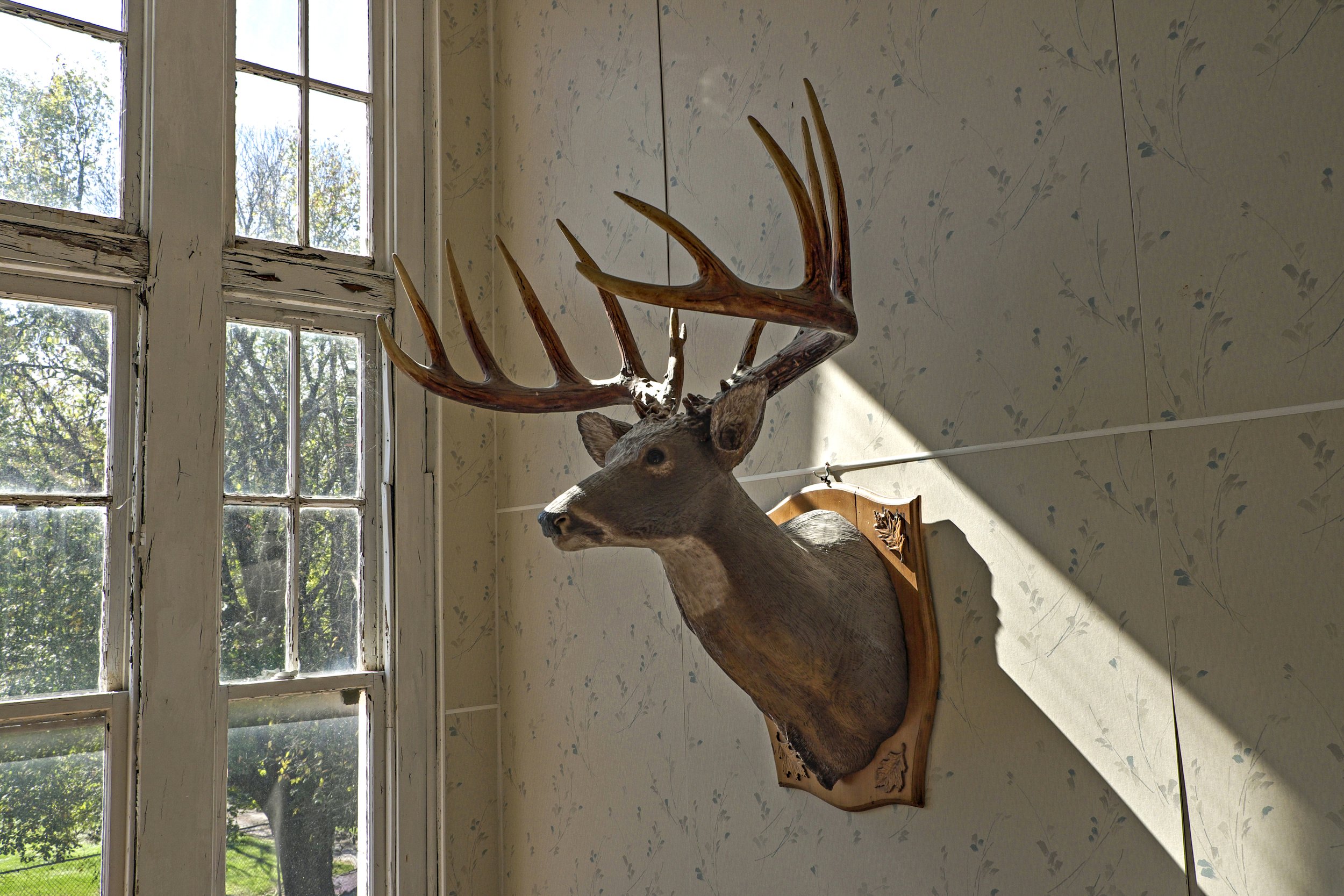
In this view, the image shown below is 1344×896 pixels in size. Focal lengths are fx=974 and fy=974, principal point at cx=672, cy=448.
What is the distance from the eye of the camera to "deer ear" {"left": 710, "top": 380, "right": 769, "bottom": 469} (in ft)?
5.56

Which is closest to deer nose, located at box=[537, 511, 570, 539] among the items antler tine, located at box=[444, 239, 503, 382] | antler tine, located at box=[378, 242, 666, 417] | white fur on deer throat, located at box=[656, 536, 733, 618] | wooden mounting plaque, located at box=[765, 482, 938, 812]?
white fur on deer throat, located at box=[656, 536, 733, 618]

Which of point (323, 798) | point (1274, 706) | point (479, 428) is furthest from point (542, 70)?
point (1274, 706)

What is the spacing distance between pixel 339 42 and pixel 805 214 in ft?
6.71

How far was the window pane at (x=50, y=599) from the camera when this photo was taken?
2.30 meters

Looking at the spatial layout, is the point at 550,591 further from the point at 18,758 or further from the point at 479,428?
the point at 18,758

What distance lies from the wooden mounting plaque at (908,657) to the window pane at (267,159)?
6.07ft

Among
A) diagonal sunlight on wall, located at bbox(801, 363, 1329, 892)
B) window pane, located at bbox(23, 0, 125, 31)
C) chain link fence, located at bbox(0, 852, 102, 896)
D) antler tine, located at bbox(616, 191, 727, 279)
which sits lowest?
chain link fence, located at bbox(0, 852, 102, 896)

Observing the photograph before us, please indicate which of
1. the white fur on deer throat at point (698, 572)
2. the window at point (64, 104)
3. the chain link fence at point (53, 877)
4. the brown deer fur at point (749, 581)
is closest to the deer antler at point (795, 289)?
the brown deer fur at point (749, 581)

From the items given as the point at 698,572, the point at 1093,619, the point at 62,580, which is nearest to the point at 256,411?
the point at 62,580

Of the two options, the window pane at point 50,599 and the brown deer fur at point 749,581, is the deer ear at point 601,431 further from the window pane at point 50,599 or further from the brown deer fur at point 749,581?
the window pane at point 50,599

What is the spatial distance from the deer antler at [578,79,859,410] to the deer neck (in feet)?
0.71

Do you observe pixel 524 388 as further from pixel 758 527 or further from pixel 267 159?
pixel 267 159

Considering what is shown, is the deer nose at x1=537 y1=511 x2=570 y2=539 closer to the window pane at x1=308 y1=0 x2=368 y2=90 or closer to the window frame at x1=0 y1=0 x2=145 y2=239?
the window frame at x1=0 y1=0 x2=145 y2=239

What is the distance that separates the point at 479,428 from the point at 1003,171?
1.78 meters
